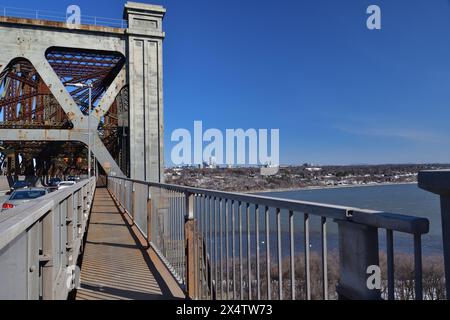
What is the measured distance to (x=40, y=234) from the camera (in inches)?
108

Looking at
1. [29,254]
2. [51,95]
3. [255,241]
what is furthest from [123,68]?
[29,254]

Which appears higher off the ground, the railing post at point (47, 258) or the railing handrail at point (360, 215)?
the railing handrail at point (360, 215)

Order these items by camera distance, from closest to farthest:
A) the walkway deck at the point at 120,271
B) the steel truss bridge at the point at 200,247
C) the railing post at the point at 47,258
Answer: the steel truss bridge at the point at 200,247, the railing post at the point at 47,258, the walkway deck at the point at 120,271

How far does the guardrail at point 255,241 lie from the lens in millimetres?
1946

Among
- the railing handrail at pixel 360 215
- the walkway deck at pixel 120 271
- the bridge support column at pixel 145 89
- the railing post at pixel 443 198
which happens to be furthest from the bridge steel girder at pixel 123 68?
the railing post at pixel 443 198

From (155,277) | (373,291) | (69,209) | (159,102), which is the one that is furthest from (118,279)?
(159,102)

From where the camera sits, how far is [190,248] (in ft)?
15.7

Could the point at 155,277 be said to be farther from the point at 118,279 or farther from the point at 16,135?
the point at 16,135

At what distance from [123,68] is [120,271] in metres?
24.3

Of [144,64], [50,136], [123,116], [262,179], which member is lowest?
[262,179]

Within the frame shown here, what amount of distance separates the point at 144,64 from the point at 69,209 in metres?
24.7

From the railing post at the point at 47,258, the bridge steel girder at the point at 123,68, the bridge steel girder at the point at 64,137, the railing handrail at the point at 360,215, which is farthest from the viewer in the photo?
the bridge steel girder at the point at 123,68

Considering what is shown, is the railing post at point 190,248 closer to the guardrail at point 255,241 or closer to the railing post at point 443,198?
the guardrail at point 255,241

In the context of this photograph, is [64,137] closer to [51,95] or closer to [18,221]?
[51,95]
